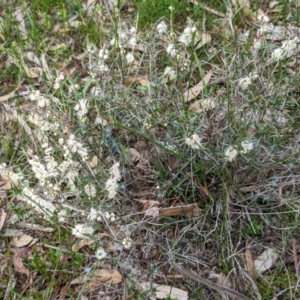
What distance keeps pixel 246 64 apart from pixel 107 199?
806mm

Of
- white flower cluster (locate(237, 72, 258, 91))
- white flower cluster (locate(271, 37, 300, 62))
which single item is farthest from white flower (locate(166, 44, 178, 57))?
white flower cluster (locate(271, 37, 300, 62))

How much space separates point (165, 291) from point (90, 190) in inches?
19.6

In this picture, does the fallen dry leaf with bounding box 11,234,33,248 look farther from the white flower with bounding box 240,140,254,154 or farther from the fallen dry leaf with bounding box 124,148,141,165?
the white flower with bounding box 240,140,254,154

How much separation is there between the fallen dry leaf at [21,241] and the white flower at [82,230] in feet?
1.30

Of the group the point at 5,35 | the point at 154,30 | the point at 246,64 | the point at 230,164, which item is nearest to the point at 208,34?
the point at 154,30

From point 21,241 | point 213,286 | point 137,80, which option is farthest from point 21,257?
point 137,80

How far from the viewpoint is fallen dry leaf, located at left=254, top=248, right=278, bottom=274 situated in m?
2.06

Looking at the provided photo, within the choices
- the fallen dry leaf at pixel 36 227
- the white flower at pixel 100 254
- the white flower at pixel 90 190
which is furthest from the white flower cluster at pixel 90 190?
the fallen dry leaf at pixel 36 227

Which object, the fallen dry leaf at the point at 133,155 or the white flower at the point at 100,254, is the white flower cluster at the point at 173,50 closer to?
the fallen dry leaf at the point at 133,155

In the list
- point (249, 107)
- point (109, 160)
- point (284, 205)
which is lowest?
point (284, 205)

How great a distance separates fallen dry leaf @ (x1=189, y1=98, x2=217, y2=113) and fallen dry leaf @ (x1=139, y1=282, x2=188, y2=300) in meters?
0.74

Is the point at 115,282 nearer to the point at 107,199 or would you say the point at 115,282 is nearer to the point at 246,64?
the point at 107,199

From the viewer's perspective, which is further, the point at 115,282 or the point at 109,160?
the point at 109,160

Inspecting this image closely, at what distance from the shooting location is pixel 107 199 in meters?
2.09
